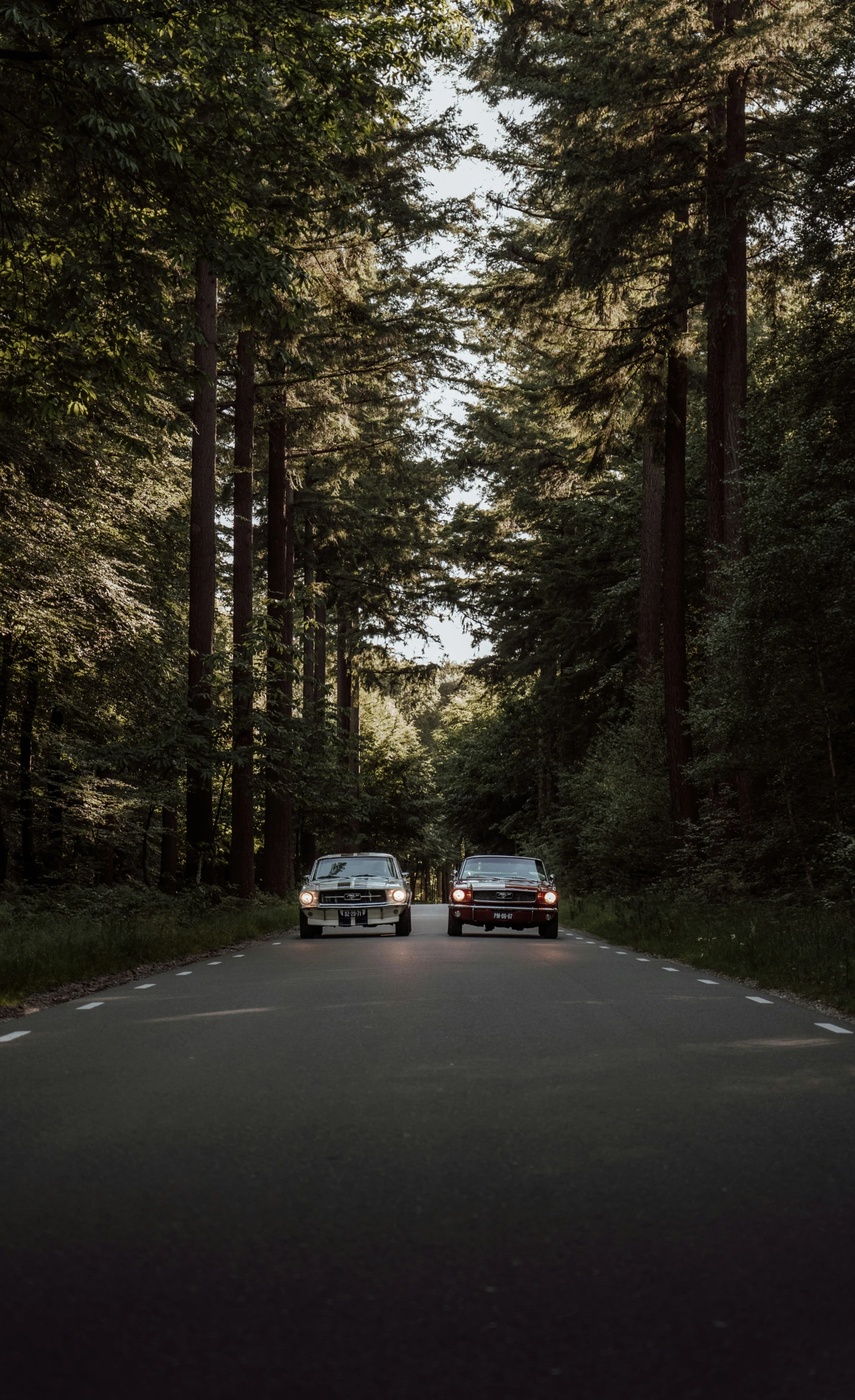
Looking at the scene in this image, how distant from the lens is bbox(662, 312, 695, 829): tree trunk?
3256 centimetres

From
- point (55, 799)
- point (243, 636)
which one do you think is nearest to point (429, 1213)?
point (55, 799)

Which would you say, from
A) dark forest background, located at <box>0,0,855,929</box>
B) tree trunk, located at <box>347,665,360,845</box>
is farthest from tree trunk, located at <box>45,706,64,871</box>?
tree trunk, located at <box>347,665,360,845</box>

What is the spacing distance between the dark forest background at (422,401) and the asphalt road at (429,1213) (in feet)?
26.7

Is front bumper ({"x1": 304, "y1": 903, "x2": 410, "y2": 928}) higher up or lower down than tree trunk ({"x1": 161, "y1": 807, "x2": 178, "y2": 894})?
lower down

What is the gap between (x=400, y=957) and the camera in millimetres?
20844

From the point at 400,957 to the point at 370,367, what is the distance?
62.9 feet

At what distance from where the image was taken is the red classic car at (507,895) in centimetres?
2717

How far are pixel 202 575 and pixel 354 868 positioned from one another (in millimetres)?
6741

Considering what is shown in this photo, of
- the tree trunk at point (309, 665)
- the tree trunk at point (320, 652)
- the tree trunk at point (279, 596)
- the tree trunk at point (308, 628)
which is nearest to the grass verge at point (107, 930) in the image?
the tree trunk at point (279, 596)

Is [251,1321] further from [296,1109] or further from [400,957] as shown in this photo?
[400,957]

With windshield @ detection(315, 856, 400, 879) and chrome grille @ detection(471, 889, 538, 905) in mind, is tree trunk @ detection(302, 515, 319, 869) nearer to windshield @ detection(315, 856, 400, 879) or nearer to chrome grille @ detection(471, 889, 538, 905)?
windshield @ detection(315, 856, 400, 879)

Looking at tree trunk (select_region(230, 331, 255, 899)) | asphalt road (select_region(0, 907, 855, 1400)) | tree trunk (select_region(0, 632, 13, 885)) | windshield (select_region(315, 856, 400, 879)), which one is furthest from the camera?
tree trunk (select_region(230, 331, 255, 899))

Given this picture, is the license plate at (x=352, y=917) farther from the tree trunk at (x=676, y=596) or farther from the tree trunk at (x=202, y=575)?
the tree trunk at (x=676, y=596)

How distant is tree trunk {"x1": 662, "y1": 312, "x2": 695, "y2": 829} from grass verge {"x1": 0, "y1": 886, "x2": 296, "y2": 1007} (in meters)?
9.37
